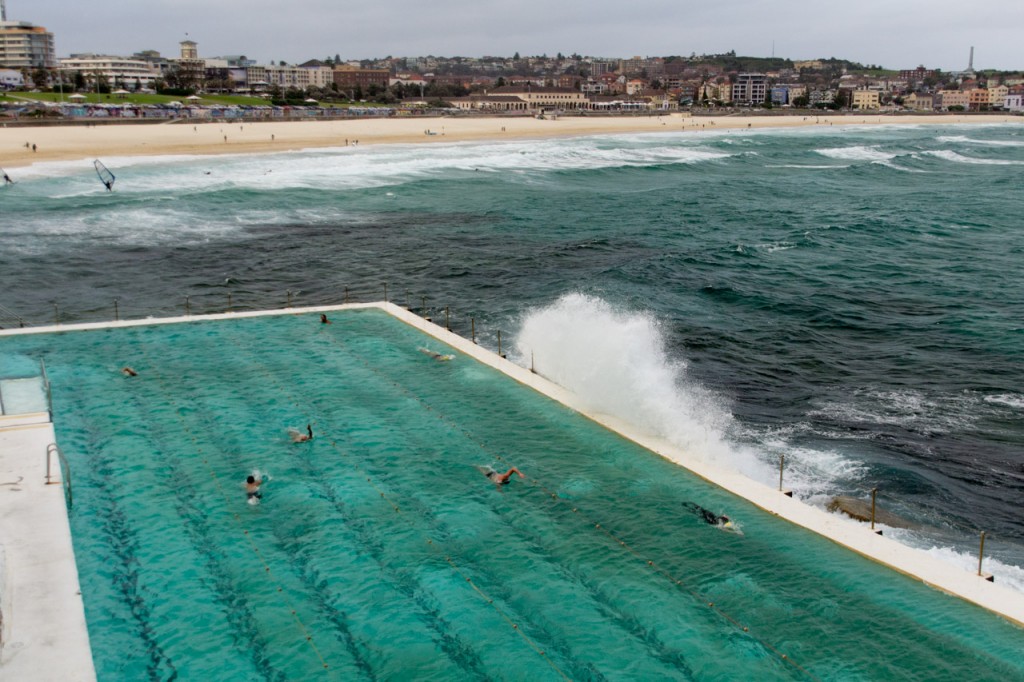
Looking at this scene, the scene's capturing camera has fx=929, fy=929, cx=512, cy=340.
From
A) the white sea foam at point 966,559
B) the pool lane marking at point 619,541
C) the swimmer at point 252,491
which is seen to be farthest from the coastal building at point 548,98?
the swimmer at point 252,491

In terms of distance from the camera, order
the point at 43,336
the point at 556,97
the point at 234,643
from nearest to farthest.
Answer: the point at 234,643 < the point at 43,336 < the point at 556,97

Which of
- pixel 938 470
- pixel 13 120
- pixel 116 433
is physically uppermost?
pixel 13 120

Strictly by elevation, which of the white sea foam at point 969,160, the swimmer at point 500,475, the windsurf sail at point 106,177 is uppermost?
the white sea foam at point 969,160

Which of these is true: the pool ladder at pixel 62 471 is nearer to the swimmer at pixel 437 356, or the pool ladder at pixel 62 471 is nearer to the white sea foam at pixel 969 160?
the swimmer at pixel 437 356

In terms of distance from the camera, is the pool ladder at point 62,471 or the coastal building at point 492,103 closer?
the pool ladder at point 62,471

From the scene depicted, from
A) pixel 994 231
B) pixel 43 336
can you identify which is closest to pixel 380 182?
pixel 994 231

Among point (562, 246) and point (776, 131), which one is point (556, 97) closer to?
point (776, 131)
